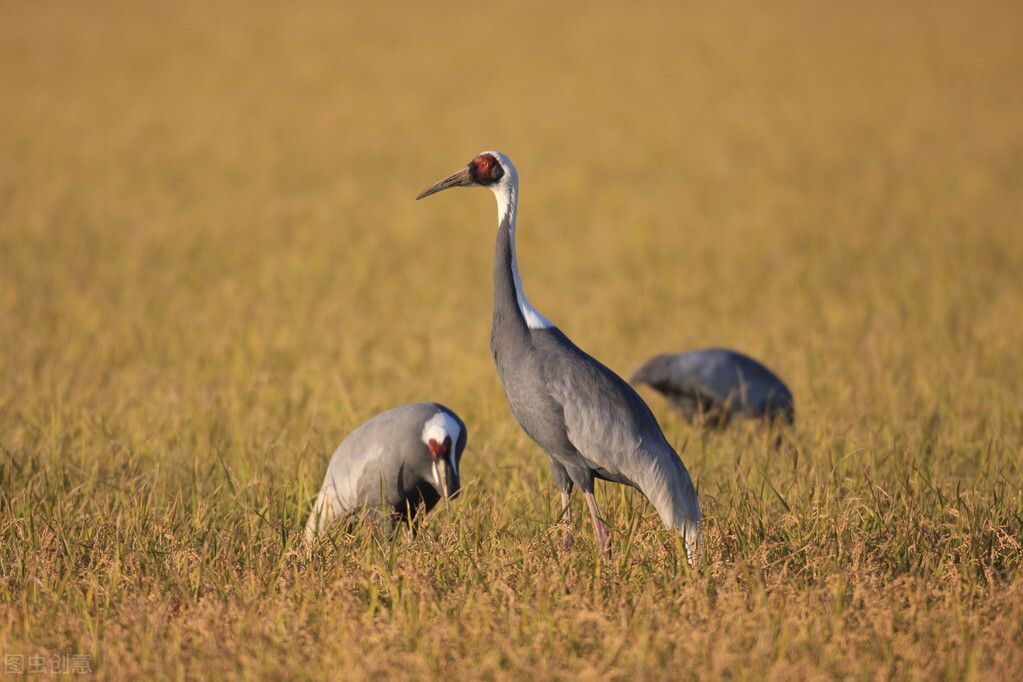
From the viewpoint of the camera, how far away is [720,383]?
262 inches

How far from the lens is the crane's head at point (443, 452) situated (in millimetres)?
4512

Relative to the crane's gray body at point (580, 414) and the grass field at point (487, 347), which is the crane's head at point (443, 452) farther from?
the crane's gray body at point (580, 414)

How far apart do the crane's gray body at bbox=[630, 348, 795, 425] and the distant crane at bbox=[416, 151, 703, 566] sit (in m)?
2.31

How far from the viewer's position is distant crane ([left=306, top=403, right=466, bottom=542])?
179 inches

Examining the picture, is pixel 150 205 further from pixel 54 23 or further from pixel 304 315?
pixel 54 23

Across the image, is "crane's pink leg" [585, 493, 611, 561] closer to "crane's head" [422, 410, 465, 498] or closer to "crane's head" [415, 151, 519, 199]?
"crane's head" [422, 410, 465, 498]

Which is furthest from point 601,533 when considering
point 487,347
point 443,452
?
point 487,347

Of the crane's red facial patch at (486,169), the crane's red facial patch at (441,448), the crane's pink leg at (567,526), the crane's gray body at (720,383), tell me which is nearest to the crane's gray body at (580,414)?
the crane's pink leg at (567,526)

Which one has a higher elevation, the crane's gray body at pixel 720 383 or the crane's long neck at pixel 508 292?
the crane's long neck at pixel 508 292

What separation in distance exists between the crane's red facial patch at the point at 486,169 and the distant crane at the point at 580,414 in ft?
0.66

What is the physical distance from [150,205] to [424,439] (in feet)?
36.6

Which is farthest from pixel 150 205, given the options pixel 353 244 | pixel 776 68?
pixel 776 68

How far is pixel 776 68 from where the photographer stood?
2508 cm

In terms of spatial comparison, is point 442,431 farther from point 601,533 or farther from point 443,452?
point 601,533
